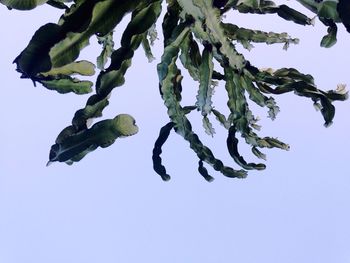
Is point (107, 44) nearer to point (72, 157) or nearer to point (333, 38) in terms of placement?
point (72, 157)

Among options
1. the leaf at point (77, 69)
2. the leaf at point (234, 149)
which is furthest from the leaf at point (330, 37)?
the leaf at point (77, 69)

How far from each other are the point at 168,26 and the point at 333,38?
0.77 m

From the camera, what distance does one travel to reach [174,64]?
275 cm

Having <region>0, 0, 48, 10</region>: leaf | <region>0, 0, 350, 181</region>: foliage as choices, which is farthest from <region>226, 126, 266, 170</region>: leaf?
<region>0, 0, 48, 10</region>: leaf

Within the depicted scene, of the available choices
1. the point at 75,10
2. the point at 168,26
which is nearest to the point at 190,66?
the point at 168,26

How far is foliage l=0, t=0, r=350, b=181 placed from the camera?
7.88 feet

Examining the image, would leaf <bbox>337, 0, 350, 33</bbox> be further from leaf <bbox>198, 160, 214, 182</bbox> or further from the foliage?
leaf <bbox>198, 160, 214, 182</bbox>

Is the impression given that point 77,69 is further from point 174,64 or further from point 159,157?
point 159,157

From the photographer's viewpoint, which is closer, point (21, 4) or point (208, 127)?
point (21, 4)

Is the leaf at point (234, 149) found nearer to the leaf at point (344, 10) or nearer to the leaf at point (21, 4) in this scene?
the leaf at point (344, 10)

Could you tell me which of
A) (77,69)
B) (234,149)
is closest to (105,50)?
(77,69)

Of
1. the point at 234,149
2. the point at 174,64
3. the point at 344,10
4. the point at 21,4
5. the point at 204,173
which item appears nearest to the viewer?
the point at 344,10

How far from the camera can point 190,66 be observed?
3.08m

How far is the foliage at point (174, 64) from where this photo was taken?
240 cm
